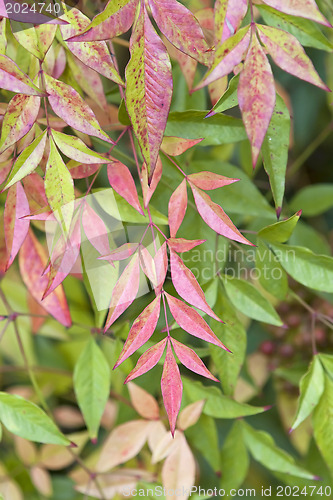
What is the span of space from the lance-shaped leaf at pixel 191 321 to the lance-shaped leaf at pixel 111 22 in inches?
7.3

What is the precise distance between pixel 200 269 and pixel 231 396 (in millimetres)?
138

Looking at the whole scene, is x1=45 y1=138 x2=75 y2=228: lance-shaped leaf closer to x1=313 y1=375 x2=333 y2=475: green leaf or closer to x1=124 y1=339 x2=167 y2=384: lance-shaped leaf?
x1=124 y1=339 x2=167 y2=384: lance-shaped leaf

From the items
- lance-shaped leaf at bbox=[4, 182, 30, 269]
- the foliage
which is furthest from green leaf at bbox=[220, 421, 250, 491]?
lance-shaped leaf at bbox=[4, 182, 30, 269]

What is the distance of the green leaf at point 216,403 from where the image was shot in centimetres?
50

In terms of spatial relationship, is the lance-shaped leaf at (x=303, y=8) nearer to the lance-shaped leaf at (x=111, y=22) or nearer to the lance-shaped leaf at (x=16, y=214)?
the lance-shaped leaf at (x=111, y=22)

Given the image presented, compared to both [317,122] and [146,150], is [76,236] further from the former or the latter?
[317,122]

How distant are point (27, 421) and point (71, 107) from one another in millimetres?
274

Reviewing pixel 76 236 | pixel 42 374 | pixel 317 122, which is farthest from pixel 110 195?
pixel 317 122

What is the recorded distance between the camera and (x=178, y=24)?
1.10ft

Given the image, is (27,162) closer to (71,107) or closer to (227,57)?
(71,107)

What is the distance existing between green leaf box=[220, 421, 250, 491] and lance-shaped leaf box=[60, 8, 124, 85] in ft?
1.27

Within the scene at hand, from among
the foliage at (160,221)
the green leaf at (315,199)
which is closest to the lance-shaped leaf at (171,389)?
the foliage at (160,221)

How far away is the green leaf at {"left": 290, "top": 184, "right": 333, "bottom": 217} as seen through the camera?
0.72m

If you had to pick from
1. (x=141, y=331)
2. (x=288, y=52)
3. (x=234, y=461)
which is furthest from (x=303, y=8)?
(x=234, y=461)
